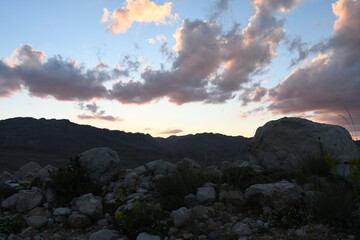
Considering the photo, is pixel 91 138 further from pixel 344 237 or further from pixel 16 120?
pixel 344 237

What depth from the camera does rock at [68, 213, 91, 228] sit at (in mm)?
6984

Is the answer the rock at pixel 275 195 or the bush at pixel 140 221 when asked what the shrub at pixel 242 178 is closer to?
the rock at pixel 275 195

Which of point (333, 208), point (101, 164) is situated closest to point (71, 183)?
point (101, 164)

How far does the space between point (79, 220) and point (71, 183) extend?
2093 mm

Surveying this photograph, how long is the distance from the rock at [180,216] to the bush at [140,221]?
23 centimetres

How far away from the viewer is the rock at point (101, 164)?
32.1 feet

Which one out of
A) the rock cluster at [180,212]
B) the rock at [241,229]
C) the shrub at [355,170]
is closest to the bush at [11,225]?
the rock cluster at [180,212]

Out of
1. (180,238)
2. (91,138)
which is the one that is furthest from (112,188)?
(91,138)

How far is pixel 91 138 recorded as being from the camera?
108438 millimetres

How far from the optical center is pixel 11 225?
6.98m

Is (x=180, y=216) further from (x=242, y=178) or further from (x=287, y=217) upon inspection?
(x=242, y=178)

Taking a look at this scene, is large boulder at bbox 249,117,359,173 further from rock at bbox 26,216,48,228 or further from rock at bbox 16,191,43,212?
rock at bbox 16,191,43,212

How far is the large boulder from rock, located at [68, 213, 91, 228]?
588cm

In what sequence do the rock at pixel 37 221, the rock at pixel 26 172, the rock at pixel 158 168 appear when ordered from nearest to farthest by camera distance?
1. the rock at pixel 37 221
2. the rock at pixel 158 168
3. the rock at pixel 26 172
